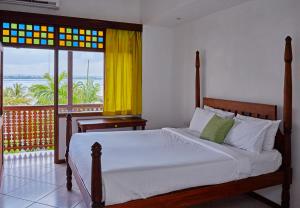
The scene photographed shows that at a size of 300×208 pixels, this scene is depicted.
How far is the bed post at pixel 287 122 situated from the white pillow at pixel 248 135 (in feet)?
0.61

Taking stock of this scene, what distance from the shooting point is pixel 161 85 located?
17.1 ft

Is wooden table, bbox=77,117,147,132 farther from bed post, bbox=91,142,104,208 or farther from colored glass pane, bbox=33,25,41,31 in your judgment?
bed post, bbox=91,142,104,208

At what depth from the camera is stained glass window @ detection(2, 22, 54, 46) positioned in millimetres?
4336

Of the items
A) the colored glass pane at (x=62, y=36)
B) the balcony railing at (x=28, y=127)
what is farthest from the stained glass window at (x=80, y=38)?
the balcony railing at (x=28, y=127)

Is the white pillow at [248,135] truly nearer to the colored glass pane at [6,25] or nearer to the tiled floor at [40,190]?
the tiled floor at [40,190]

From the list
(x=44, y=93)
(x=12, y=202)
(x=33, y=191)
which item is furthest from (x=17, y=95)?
(x=12, y=202)

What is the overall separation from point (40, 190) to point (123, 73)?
2.30 metres

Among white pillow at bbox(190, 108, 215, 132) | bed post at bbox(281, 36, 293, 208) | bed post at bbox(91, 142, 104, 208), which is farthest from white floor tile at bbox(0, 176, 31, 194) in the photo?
bed post at bbox(281, 36, 293, 208)

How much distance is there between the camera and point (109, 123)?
14.6 feet

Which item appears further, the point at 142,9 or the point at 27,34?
the point at 142,9

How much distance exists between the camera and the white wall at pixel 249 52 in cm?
294

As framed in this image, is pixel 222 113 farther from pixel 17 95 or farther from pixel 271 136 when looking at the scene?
pixel 17 95

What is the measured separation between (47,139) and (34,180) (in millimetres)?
1874

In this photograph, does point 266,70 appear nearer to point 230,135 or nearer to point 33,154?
point 230,135
